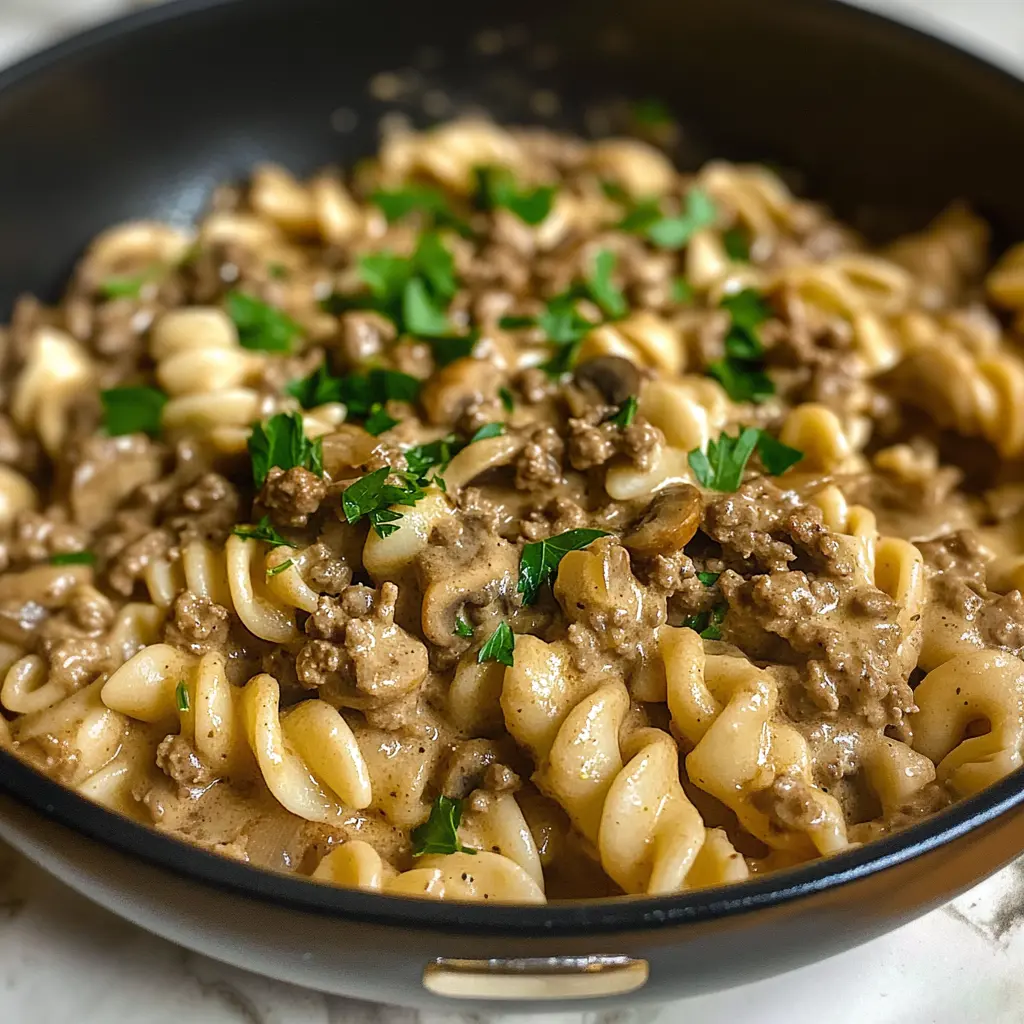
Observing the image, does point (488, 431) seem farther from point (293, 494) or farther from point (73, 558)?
point (73, 558)

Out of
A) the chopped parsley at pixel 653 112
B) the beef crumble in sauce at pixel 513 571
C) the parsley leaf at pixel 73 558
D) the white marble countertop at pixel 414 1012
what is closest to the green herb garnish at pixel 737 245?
the beef crumble in sauce at pixel 513 571

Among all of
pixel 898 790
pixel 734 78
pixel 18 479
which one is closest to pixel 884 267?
pixel 734 78

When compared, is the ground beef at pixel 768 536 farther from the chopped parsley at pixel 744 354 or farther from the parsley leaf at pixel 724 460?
the chopped parsley at pixel 744 354

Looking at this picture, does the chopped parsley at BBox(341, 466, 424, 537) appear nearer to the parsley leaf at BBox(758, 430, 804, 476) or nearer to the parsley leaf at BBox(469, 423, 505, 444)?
the parsley leaf at BBox(469, 423, 505, 444)

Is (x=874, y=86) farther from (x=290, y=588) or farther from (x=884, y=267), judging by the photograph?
(x=290, y=588)

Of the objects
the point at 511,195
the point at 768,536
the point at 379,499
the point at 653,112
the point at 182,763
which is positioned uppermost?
the point at 653,112

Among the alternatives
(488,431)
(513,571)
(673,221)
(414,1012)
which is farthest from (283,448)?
(673,221)
